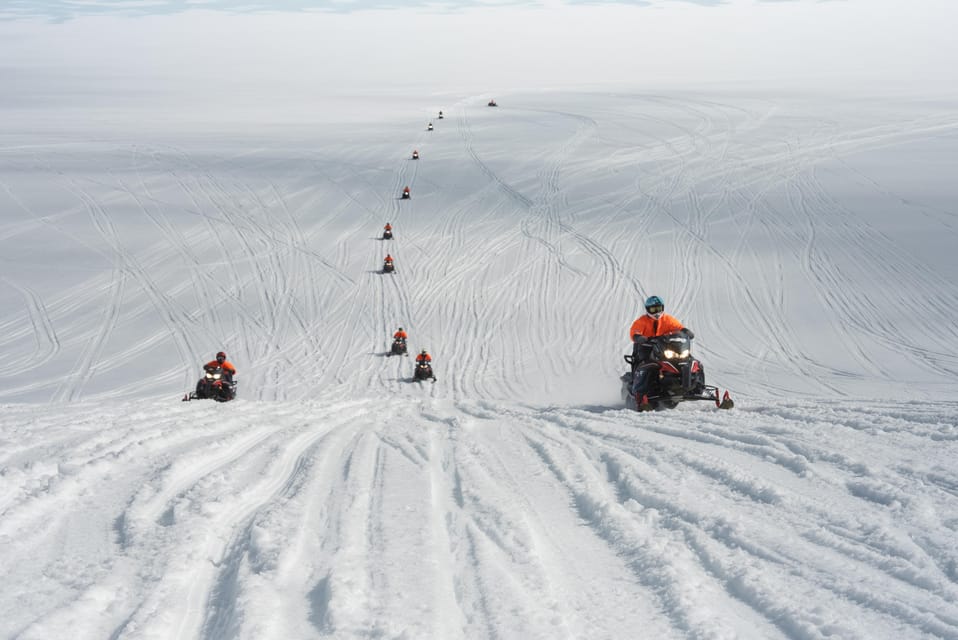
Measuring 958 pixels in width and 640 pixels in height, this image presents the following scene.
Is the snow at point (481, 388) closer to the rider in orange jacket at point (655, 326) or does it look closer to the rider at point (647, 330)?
the rider at point (647, 330)

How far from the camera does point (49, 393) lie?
632 inches

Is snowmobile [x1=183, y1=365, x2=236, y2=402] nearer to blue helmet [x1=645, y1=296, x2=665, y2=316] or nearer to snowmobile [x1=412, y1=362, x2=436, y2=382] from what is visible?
snowmobile [x1=412, y1=362, x2=436, y2=382]

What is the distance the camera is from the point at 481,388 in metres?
15.7

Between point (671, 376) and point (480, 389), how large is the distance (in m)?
5.81

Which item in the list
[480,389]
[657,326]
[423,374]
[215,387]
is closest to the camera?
[657,326]

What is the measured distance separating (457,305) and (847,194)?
18.0 metres

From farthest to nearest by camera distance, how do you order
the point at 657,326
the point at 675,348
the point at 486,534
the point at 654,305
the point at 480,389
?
the point at 480,389 → the point at 657,326 → the point at 654,305 → the point at 675,348 → the point at 486,534

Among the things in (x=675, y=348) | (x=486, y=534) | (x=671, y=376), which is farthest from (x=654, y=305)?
(x=486, y=534)

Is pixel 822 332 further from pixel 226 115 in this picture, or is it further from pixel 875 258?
pixel 226 115

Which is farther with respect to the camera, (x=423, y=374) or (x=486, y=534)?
(x=423, y=374)

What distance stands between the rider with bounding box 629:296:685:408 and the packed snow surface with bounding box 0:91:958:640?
30.6 inches

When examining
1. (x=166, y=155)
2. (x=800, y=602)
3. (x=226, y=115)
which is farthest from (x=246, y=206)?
(x=226, y=115)

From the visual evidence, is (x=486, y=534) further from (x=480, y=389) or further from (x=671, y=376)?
(x=480, y=389)

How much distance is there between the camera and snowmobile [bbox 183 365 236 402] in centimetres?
1345
